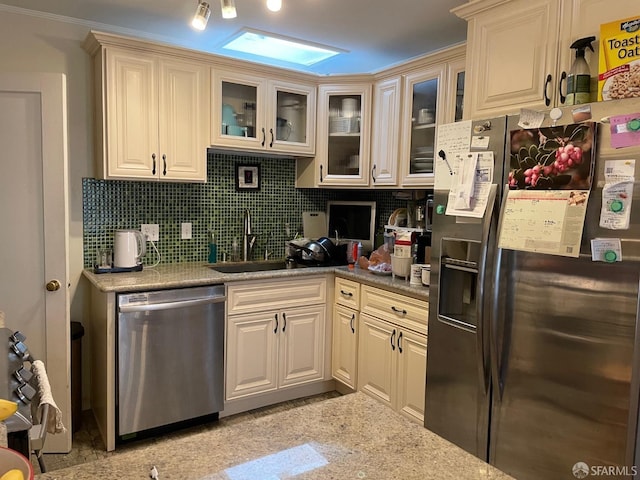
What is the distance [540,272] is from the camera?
5.82ft

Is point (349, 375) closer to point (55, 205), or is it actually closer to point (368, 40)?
point (55, 205)

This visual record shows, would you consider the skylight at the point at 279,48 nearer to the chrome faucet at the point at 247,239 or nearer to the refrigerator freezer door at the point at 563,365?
the chrome faucet at the point at 247,239

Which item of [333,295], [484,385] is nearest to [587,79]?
[484,385]

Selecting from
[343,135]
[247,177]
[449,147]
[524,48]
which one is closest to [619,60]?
[524,48]

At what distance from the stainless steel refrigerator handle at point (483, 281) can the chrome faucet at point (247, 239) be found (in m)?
2.03

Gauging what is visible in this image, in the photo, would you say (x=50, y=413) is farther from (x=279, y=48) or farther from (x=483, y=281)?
(x=279, y=48)

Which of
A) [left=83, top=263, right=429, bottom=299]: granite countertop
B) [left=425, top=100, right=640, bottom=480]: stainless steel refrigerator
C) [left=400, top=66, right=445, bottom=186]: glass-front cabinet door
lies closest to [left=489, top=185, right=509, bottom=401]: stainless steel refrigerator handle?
[left=425, top=100, right=640, bottom=480]: stainless steel refrigerator

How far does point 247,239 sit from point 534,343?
229 cm

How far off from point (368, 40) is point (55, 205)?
2.17m

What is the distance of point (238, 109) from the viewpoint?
3.18 meters

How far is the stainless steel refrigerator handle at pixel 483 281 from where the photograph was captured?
6.26 ft

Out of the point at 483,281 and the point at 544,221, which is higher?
the point at 544,221

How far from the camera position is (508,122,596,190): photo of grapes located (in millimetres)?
1621

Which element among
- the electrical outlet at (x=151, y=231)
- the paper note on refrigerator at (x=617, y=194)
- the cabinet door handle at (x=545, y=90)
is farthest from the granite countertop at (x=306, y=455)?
the electrical outlet at (x=151, y=231)
